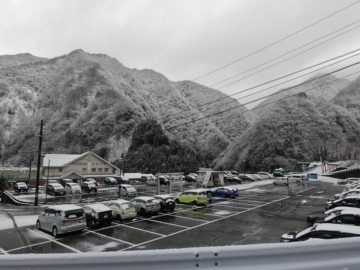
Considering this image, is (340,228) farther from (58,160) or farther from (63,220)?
(58,160)

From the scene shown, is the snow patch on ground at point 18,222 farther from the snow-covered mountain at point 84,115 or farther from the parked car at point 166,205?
the snow-covered mountain at point 84,115

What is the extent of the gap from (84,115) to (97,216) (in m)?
130

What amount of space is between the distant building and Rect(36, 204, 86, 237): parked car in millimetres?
49962

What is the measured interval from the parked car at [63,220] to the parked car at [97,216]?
129 cm

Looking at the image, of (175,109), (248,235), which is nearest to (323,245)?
(248,235)

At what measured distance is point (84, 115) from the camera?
14475 cm

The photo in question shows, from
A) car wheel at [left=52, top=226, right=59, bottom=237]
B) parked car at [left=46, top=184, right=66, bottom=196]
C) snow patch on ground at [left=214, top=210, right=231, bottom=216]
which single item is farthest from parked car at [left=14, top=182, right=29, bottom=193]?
snow patch on ground at [left=214, top=210, right=231, bottom=216]

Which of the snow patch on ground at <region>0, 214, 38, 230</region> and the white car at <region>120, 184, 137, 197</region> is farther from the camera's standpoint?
the white car at <region>120, 184, 137, 197</region>

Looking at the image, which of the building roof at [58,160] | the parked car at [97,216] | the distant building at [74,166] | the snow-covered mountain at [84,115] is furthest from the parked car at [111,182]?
the snow-covered mountain at [84,115]

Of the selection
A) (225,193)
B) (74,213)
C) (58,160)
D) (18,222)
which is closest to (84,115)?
(58,160)

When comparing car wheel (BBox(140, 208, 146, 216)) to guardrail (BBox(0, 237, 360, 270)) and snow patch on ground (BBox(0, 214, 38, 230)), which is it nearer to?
snow patch on ground (BBox(0, 214, 38, 230))

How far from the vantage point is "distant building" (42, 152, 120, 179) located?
69.9 metres

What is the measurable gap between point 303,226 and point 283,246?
19633mm

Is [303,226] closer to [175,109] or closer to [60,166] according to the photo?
[60,166]
